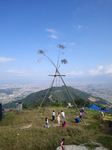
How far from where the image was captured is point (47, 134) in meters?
10.9

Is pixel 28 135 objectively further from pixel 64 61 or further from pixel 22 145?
pixel 64 61

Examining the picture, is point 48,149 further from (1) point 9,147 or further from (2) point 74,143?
(1) point 9,147

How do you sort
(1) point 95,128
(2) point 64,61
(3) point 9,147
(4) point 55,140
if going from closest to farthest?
(3) point 9,147, (4) point 55,140, (1) point 95,128, (2) point 64,61

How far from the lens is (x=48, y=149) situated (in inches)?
337

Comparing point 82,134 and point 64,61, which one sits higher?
point 64,61

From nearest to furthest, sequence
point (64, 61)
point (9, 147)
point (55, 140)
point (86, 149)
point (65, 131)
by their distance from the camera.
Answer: point (86, 149) → point (9, 147) → point (55, 140) → point (65, 131) → point (64, 61)

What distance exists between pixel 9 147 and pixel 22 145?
1.07m

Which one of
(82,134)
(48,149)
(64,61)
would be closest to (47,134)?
(48,149)

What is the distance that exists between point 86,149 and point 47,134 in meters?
4.36

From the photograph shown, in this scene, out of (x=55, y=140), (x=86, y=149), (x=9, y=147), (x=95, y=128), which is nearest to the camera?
(x=86, y=149)

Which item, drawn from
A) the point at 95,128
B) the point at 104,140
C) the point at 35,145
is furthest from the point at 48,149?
the point at 95,128

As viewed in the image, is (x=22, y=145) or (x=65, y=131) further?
(x=65, y=131)

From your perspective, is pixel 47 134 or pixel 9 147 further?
pixel 47 134

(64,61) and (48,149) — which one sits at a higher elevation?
(64,61)
